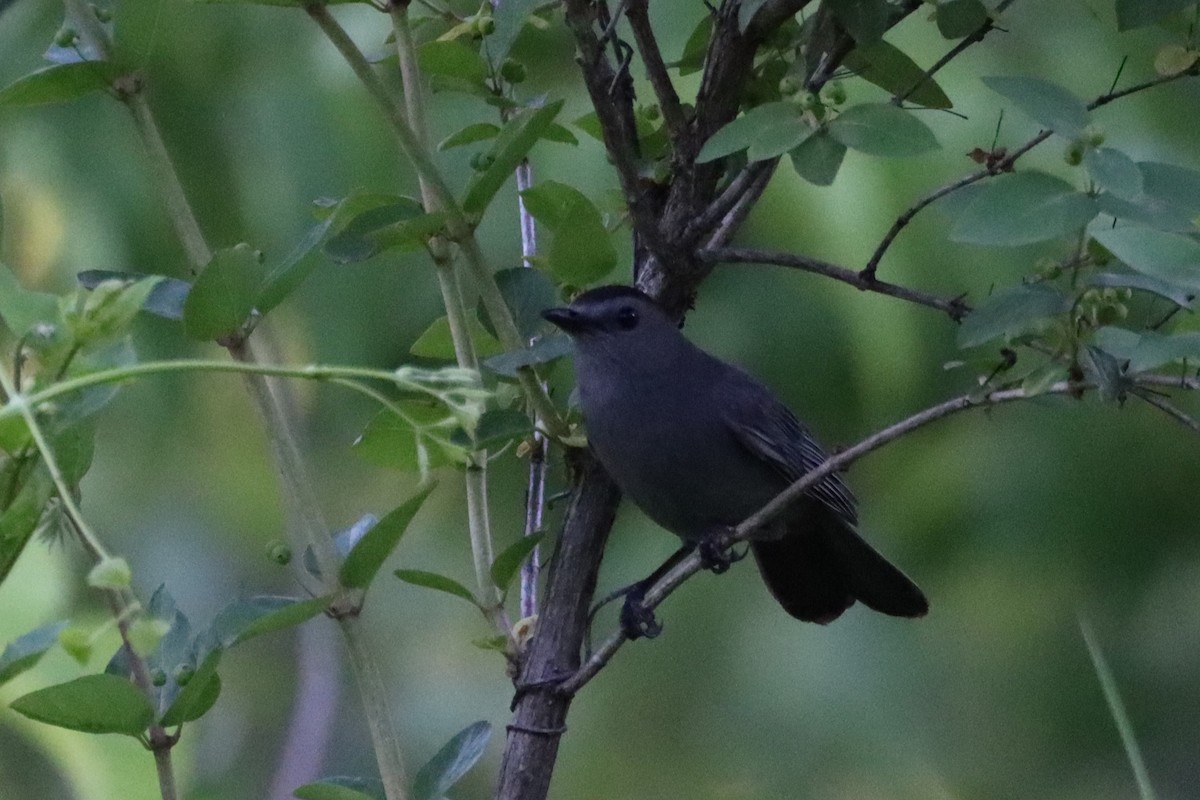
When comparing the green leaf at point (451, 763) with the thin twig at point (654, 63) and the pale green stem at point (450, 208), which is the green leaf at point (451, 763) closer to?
the pale green stem at point (450, 208)

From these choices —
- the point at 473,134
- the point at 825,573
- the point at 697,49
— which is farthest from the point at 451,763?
the point at 825,573

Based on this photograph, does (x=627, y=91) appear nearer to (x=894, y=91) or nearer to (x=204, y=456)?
(x=894, y=91)

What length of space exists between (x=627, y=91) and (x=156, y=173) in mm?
310

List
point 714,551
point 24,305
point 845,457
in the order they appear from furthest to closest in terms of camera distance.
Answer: point 714,551, point 845,457, point 24,305

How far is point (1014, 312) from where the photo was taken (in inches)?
22.8

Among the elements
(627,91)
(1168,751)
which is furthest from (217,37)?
(1168,751)

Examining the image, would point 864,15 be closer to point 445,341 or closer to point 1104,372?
point 1104,372

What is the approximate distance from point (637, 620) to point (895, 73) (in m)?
0.38

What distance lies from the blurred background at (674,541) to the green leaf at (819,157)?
741mm

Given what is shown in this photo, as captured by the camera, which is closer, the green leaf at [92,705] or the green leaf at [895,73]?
the green leaf at [92,705]

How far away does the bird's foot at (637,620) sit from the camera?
0.82 metres

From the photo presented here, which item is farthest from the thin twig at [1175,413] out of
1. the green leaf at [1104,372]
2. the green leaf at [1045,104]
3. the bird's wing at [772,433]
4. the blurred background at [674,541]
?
the blurred background at [674,541]

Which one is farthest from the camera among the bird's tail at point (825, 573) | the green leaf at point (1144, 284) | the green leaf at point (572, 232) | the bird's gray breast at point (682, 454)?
the bird's tail at point (825, 573)

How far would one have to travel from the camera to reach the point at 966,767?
1479 millimetres
